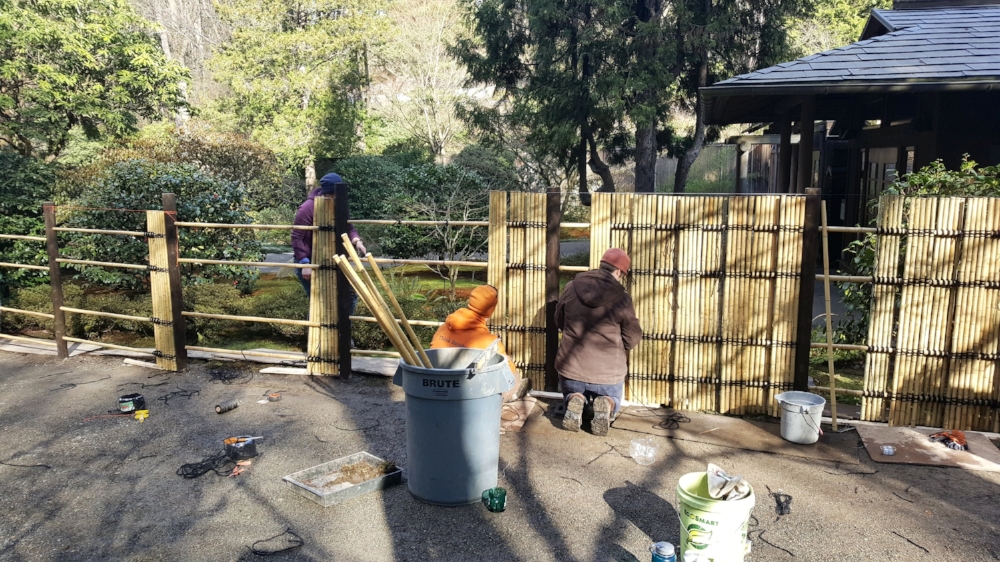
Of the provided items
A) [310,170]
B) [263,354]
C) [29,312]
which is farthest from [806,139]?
[310,170]

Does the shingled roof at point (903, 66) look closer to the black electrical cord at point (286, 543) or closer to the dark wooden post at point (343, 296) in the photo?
the dark wooden post at point (343, 296)

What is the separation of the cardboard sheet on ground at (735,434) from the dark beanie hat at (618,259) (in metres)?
1.17

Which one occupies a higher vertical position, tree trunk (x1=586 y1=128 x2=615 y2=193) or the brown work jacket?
tree trunk (x1=586 y1=128 x2=615 y2=193)

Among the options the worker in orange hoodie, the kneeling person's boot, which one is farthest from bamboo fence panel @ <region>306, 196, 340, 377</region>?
the kneeling person's boot

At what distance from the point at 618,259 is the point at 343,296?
2576 mm

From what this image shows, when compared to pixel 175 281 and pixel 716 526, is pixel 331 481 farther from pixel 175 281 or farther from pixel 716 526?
pixel 175 281

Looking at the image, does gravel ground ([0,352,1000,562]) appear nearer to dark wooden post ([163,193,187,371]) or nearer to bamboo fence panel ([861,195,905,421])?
bamboo fence panel ([861,195,905,421])

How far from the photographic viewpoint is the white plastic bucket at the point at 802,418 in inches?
201

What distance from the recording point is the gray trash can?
4.08 metres

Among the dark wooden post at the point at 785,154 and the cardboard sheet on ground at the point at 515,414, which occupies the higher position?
the dark wooden post at the point at 785,154

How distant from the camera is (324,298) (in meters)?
6.71

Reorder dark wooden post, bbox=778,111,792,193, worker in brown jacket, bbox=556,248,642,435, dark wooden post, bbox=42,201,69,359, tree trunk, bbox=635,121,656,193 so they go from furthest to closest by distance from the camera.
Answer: tree trunk, bbox=635,121,656,193 < dark wooden post, bbox=778,111,792,193 < dark wooden post, bbox=42,201,69,359 < worker in brown jacket, bbox=556,248,642,435

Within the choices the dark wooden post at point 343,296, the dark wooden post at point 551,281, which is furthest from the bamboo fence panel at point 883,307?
the dark wooden post at point 343,296

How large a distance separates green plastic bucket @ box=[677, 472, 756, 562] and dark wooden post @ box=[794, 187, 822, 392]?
2.39 meters
